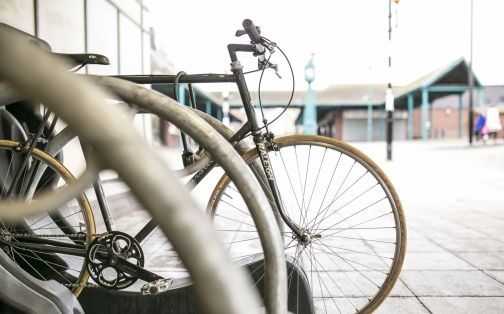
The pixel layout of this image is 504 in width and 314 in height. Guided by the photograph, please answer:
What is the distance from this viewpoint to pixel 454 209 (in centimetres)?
429

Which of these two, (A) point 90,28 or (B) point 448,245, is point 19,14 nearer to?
(A) point 90,28

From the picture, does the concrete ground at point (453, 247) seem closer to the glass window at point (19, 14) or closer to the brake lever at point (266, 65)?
the brake lever at point (266, 65)

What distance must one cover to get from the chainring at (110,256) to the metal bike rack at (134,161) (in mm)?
1258

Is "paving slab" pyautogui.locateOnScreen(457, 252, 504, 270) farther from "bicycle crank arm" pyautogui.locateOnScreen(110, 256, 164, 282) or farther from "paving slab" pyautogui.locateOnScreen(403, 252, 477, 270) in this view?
"bicycle crank arm" pyautogui.locateOnScreen(110, 256, 164, 282)

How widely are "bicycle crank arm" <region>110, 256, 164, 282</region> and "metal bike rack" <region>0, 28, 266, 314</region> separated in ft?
3.96

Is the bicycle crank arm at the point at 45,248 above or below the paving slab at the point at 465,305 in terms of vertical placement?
above

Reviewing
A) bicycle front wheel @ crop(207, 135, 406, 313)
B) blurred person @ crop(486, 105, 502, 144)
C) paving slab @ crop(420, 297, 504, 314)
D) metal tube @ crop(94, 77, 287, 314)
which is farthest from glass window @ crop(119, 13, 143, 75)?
Answer: blurred person @ crop(486, 105, 502, 144)

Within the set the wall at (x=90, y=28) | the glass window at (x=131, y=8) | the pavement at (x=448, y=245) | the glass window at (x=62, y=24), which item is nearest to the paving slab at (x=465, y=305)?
the pavement at (x=448, y=245)

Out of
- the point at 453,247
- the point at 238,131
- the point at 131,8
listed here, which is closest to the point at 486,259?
the point at 453,247

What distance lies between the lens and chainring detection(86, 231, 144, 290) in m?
1.53

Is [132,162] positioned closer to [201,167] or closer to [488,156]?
[201,167]

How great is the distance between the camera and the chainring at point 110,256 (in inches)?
60.2

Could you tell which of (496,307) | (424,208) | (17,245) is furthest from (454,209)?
(17,245)

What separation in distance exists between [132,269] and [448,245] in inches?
97.1
